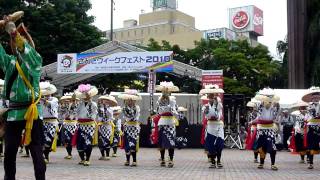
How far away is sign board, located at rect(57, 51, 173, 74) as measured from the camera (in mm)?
22859

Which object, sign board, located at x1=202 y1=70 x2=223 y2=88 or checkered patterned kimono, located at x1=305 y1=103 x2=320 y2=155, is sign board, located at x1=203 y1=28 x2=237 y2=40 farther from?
checkered patterned kimono, located at x1=305 y1=103 x2=320 y2=155

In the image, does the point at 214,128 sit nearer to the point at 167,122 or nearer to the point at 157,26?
the point at 167,122

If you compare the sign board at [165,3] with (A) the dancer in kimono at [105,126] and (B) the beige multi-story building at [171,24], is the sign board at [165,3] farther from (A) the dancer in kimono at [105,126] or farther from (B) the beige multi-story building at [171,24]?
(A) the dancer in kimono at [105,126]

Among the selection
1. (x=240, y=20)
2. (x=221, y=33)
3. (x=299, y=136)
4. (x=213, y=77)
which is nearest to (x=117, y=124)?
(x=213, y=77)

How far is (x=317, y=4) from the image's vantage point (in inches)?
1152

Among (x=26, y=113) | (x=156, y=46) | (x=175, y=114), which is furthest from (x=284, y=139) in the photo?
(x=156, y=46)

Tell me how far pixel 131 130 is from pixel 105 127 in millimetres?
2983

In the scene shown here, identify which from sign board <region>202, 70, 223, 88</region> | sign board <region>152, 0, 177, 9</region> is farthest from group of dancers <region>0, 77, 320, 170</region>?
sign board <region>152, 0, 177, 9</region>

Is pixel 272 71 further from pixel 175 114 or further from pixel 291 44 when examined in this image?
pixel 175 114

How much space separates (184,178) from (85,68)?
579 inches

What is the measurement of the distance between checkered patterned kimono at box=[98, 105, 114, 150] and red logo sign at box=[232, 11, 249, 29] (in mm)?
94970

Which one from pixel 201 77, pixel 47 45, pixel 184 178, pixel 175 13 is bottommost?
pixel 184 178

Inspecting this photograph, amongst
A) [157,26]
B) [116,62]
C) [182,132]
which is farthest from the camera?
[157,26]

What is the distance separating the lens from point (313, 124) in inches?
518
